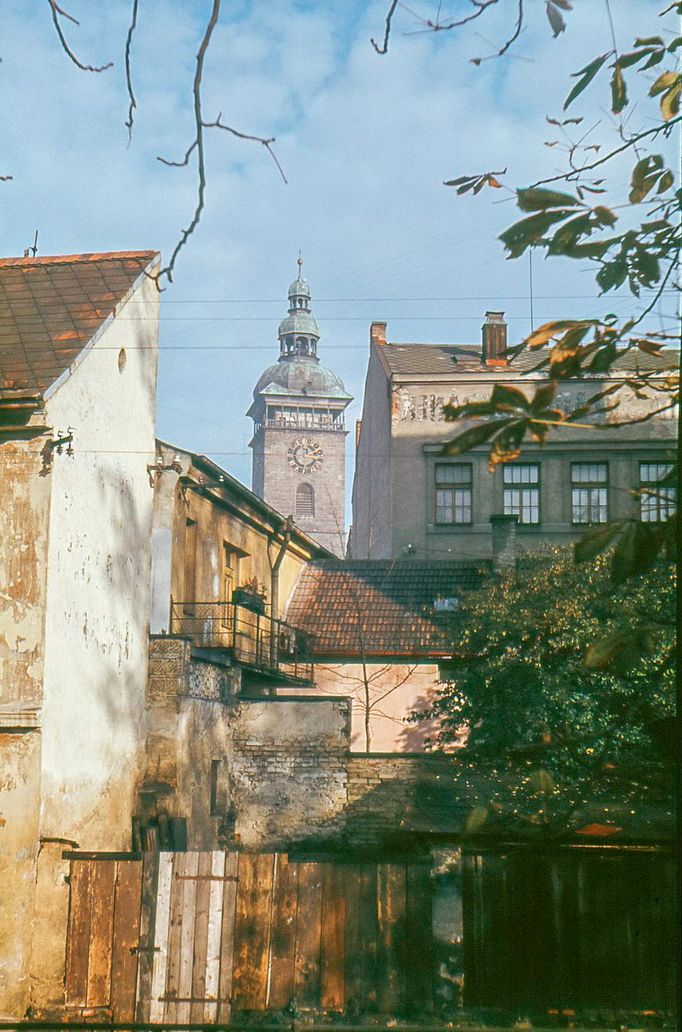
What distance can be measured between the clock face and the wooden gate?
81286 millimetres

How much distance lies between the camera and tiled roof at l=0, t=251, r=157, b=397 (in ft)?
46.2

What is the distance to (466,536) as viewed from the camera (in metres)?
31.4

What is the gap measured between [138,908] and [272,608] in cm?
1653

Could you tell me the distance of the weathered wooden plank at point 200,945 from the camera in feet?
31.4

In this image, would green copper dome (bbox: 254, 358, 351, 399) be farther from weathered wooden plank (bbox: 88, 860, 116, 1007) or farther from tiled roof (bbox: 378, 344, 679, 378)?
weathered wooden plank (bbox: 88, 860, 116, 1007)

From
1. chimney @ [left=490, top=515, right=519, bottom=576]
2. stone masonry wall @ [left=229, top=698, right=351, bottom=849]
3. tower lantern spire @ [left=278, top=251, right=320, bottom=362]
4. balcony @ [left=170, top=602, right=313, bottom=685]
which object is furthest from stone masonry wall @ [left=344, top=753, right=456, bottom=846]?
tower lantern spire @ [left=278, top=251, right=320, bottom=362]

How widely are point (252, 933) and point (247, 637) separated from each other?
1405 centimetres

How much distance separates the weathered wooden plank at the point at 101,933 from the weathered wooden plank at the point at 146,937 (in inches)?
10.8

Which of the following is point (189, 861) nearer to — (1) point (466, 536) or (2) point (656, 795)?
(2) point (656, 795)

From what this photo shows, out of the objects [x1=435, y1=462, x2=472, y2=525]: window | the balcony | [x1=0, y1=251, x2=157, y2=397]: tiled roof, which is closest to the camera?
[x1=0, y1=251, x2=157, y2=397]: tiled roof

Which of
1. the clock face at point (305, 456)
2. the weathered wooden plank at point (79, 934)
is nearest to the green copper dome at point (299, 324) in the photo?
the clock face at point (305, 456)

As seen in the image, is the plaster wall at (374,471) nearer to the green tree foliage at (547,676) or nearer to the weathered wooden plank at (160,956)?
the green tree foliage at (547,676)

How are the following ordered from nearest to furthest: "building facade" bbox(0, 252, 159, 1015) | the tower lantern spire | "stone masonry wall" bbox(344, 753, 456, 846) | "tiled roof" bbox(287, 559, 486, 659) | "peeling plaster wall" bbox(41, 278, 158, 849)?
"building facade" bbox(0, 252, 159, 1015) < "peeling plaster wall" bbox(41, 278, 158, 849) < "stone masonry wall" bbox(344, 753, 456, 846) < "tiled roof" bbox(287, 559, 486, 659) < the tower lantern spire

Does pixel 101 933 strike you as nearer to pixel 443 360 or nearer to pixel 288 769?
pixel 288 769
